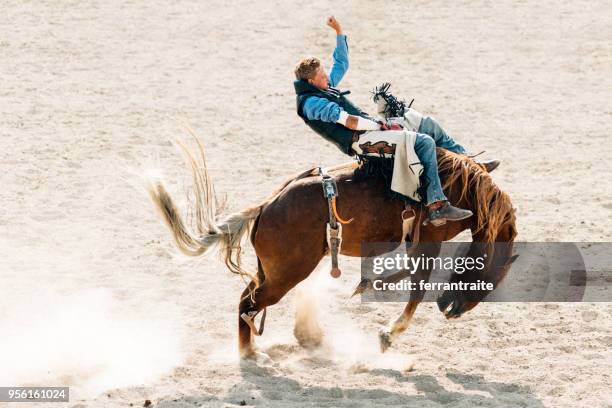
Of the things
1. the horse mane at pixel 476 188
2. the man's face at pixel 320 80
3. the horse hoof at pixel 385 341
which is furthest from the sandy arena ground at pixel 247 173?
the man's face at pixel 320 80

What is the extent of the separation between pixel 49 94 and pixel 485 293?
7.31 metres

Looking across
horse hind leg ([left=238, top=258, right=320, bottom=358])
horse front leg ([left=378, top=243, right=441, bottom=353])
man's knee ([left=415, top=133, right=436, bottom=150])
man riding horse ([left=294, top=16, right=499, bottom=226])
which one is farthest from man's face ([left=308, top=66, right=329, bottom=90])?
horse front leg ([left=378, top=243, right=441, bottom=353])

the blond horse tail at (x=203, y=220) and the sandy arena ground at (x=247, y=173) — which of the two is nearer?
the sandy arena ground at (x=247, y=173)

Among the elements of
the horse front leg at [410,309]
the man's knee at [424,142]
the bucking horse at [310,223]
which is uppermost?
the man's knee at [424,142]

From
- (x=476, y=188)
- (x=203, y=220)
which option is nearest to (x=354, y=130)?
(x=476, y=188)

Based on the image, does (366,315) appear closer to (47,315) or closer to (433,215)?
(433,215)

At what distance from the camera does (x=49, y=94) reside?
12656 mm

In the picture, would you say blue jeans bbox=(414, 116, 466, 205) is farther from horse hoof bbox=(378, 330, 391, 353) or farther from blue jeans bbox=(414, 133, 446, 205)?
horse hoof bbox=(378, 330, 391, 353)

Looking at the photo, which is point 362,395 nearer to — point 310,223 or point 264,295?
point 264,295

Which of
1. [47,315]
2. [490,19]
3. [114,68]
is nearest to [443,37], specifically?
[490,19]

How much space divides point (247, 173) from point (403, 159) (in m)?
4.04

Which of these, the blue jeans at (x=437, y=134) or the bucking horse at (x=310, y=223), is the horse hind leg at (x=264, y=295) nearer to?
the bucking horse at (x=310, y=223)

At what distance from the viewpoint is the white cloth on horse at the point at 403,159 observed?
6.79m

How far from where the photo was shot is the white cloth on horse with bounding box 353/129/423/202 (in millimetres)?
6793
